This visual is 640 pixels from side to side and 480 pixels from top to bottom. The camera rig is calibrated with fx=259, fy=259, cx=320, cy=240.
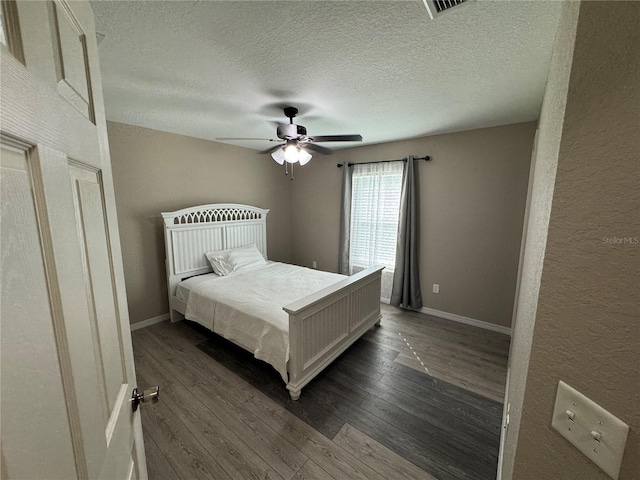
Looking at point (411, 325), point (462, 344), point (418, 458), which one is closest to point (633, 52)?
point (418, 458)

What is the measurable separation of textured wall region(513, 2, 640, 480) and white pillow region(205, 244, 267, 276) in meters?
3.26

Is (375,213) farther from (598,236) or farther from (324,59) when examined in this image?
(598,236)

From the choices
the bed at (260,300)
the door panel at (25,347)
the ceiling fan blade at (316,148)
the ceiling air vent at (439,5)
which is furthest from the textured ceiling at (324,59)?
the bed at (260,300)

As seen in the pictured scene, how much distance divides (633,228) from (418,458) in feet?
5.75

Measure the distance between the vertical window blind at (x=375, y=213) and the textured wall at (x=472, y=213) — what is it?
Result: 222 millimetres

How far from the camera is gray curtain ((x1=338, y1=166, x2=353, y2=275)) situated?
13.0 ft

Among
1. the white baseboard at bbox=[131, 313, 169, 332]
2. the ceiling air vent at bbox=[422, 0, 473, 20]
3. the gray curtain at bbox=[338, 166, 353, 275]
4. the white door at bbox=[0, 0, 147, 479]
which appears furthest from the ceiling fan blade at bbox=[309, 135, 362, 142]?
the white baseboard at bbox=[131, 313, 169, 332]

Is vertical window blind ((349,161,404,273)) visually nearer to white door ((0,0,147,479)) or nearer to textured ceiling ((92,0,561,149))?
textured ceiling ((92,0,561,149))

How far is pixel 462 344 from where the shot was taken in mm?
2777

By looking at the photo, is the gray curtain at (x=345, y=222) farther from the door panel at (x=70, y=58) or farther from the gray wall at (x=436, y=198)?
the door panel at (x=70, y=58)

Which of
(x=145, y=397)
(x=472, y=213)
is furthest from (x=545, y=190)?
(x=472, y=213)

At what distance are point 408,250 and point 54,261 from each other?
3.50 metres

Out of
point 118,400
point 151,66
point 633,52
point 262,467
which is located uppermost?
point 151,66

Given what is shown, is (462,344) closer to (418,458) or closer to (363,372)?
(363,372)
